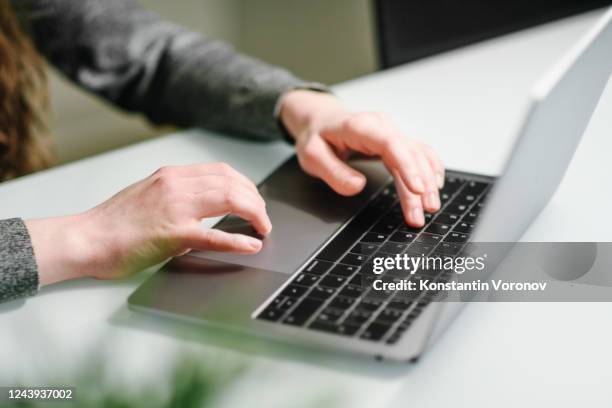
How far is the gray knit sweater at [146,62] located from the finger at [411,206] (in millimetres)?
321

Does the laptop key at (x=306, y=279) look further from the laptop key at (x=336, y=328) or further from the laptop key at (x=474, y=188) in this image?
the laptop key at (x=474, y=188)

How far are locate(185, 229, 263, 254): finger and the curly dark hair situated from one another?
0.55m

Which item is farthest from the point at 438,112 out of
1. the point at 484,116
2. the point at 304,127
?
the point at 304,127

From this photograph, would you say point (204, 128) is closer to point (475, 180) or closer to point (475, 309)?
point (475, 180)

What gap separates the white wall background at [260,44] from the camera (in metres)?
2.35

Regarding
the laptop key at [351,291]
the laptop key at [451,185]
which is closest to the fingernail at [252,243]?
the laptop key at [351,291]

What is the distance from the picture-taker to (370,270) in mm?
613

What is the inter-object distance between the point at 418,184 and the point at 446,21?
2.17ft

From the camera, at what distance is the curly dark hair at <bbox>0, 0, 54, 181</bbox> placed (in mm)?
1061

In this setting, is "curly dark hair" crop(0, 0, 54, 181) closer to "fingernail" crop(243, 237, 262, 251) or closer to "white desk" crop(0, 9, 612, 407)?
"white desk" crop(0, 9, 612, 407)

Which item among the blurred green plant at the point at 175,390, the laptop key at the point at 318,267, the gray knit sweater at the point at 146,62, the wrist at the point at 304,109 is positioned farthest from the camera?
the gray knit sweater at the point at 146,62

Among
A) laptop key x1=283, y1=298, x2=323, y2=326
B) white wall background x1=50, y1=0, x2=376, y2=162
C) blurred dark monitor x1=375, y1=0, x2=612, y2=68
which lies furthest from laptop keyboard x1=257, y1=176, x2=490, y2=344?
white wall background x1=50, y1=0, x2=376, y2=162

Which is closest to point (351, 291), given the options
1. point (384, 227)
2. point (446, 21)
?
point (384, 227)

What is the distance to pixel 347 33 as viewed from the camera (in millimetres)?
2379
